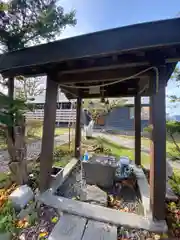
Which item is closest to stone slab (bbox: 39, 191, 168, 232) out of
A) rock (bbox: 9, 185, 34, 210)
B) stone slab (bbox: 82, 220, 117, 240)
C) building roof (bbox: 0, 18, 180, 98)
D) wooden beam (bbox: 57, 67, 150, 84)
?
stone slab (bbox: 82, 220, 117, 240)

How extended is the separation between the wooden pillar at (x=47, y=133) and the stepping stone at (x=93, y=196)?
0.74 meters

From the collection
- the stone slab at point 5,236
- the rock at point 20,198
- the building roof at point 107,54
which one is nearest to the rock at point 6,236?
the stone slab at point 5,236

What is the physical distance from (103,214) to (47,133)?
1654mm

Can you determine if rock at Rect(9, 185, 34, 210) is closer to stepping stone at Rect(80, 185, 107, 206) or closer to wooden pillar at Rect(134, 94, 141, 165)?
stepping stone at Rect(80, 185, 107, 206)

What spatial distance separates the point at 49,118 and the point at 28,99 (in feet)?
1.98

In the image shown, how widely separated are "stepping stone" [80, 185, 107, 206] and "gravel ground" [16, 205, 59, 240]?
1.99 ft

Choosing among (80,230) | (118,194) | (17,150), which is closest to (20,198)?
(17,150)

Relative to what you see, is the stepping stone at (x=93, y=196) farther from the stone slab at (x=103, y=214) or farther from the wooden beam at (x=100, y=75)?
the wooden beam at (x=100, y=75)

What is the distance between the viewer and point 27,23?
3090 millimetres

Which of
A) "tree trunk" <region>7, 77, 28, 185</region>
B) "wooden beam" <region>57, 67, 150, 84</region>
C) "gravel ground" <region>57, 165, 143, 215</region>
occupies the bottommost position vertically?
"gravel ground" <region>57, 165, 143, 215</region>

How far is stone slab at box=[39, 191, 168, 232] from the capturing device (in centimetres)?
191

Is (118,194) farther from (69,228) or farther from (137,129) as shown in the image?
(137,129)

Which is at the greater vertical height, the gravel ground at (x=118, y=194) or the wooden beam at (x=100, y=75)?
the wooden beam at (x=100, y=75)

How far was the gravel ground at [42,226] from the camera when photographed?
175cm
